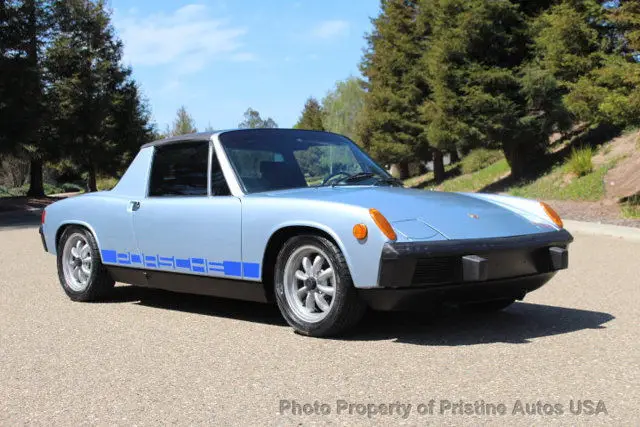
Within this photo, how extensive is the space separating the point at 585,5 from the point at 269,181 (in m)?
17.4

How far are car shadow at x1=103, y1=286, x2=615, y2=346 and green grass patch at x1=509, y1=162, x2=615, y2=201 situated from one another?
587 inches

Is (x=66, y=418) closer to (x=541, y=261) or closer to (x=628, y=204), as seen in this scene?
(x=541, y=261)

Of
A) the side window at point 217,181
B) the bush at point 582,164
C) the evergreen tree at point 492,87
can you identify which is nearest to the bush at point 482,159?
the evergreen tree at point 492,87

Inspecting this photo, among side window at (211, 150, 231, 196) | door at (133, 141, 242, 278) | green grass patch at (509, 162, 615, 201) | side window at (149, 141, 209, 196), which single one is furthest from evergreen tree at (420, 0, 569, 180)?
side window at (211, 150, 231, 196)

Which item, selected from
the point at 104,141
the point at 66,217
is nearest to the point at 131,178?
the point at 66,217

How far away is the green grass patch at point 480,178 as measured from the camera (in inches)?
1224

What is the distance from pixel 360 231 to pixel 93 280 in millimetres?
3269

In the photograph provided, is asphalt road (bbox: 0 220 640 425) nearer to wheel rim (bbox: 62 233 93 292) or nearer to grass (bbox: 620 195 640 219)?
wheel rim (bbox: 62 233 93 292)

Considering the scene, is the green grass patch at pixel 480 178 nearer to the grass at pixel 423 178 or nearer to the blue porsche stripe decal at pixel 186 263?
the grass at pixel 423 178

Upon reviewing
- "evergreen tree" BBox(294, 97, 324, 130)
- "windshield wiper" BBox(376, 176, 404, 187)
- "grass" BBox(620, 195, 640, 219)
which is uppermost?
"evergreen tree" BBox(294, 97, 324, 130)

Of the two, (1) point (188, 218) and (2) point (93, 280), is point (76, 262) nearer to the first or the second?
(2) point (93, 280)

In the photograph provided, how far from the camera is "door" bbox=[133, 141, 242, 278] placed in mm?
5578

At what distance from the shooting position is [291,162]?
19.8 feet

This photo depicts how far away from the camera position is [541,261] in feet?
17.1
